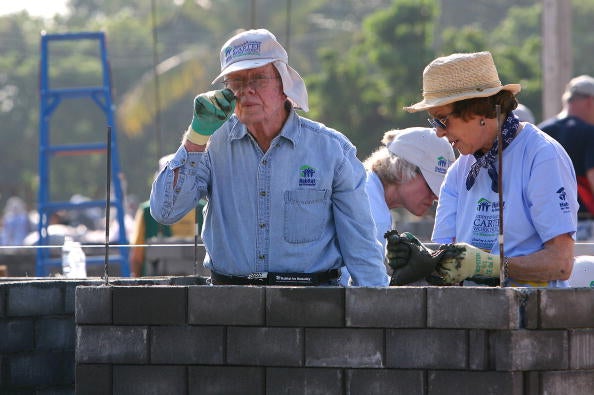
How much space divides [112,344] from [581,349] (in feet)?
4.45

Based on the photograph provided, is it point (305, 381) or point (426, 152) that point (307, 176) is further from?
point (426, 152)

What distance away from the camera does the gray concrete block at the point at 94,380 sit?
13.2 feet

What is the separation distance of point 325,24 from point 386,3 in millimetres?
9749

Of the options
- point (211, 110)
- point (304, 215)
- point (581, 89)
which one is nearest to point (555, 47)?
point (581, 89)

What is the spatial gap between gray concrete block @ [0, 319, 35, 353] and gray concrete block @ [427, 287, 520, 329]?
2.11 meters

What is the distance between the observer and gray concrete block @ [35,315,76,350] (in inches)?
213

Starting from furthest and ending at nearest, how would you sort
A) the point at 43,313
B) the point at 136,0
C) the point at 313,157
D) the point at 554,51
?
the point at 136,0
the point at 554,51
the point at 43,313
the point at 313,157

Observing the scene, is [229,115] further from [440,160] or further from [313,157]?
[440,160]

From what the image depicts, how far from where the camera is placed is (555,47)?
1291cm

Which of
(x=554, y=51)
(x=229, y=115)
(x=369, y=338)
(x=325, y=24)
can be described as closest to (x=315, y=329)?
(x=369, y=338)

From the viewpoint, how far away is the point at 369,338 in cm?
387

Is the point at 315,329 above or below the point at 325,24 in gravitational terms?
below

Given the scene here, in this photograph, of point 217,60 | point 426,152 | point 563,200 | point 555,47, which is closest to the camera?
point 563,200

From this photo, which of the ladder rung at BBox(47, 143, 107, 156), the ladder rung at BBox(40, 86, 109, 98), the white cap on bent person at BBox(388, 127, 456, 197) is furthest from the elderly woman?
the ladder rung at BBox(40, 86, 109, 98)
